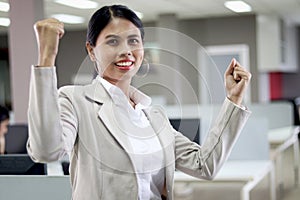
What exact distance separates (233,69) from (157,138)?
203 millimetres

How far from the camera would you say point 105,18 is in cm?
86

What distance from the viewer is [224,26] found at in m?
6.70

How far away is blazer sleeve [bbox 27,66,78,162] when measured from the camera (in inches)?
27.2

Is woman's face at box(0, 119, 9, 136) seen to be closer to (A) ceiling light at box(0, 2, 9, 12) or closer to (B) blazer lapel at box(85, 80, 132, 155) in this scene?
(A) ceiling light at box(0, 2, 9, 12)

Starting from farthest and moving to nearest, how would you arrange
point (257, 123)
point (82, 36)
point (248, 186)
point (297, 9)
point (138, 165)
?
point (297, 9)
point (257, 123)
point (248, 186)
point (82, 36)
point (138, 165)

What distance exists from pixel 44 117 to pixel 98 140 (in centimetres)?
16

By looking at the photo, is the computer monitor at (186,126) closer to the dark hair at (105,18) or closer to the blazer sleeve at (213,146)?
the blazer sleeve at (213,146)

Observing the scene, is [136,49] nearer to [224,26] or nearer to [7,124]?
[7,124]

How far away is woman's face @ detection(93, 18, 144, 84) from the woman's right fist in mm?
140

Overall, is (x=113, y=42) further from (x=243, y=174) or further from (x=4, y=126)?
(x=243, y=174)

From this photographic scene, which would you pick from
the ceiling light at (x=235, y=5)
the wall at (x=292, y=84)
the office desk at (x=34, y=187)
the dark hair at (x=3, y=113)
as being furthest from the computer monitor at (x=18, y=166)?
the wall at (x=292, y=84)

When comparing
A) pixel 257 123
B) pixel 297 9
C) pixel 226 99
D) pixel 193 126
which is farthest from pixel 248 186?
pixel 297 9

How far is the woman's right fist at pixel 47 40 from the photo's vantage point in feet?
2.33

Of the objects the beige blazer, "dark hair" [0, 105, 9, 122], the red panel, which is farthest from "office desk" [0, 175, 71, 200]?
the red panel
